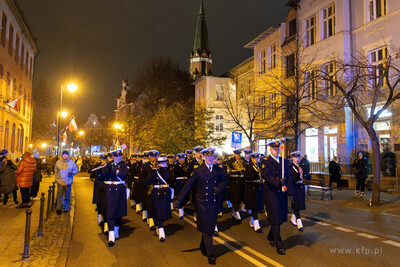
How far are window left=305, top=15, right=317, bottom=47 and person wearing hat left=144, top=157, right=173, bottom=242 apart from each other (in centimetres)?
2114

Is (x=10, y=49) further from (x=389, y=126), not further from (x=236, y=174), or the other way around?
(x=389, y=126)

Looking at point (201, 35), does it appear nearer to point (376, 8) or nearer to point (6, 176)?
point (376, 8)

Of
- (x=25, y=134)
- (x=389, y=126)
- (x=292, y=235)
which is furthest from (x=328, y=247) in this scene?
(x=25, y=134)

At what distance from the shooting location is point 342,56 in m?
22.0

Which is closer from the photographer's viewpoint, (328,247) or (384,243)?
(328,247)

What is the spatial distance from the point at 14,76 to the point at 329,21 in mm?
25244

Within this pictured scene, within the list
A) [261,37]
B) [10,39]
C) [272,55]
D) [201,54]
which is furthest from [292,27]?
[201,54]

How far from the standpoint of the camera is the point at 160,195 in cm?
793

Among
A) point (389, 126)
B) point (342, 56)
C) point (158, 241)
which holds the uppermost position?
point (342, 56)

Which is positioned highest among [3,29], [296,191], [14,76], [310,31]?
[310,31]

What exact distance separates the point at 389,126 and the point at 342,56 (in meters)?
5.42

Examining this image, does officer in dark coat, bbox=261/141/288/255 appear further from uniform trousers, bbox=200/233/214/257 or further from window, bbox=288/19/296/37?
window, bbox=288/19/296/37

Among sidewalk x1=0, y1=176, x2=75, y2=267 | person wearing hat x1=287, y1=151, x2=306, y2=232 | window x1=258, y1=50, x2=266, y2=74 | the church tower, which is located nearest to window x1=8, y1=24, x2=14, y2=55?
sidewalk x1=0, y1=176, x2=75, y2=267

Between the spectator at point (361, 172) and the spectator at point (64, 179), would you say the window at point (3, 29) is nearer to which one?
the spectator at point (64, 179)
